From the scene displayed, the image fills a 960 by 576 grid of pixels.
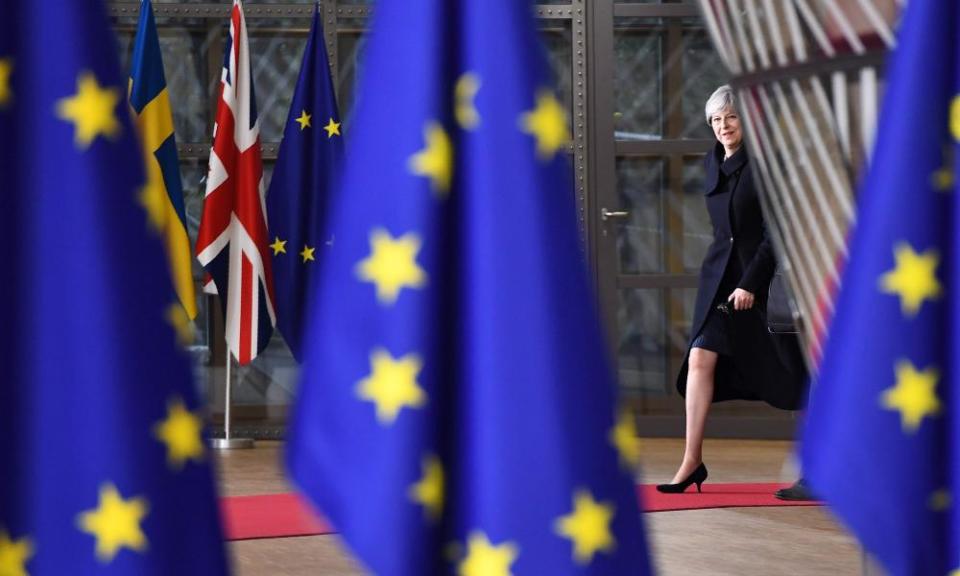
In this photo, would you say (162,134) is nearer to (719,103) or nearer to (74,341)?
(719,103)

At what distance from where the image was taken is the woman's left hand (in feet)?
16.9

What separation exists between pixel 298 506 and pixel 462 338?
3467mm

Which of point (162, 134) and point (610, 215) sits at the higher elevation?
point (162, 134)

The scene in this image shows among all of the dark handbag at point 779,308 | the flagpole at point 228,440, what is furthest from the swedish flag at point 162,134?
the dark handbag at point 779,308

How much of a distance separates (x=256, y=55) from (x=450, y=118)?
6790 millimetres

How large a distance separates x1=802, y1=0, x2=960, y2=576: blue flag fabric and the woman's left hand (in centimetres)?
388

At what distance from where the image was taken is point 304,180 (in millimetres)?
7270

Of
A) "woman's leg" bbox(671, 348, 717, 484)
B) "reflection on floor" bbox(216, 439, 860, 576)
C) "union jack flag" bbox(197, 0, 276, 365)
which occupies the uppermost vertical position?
"union jack flag" bbox(197, 0, 276, 365)

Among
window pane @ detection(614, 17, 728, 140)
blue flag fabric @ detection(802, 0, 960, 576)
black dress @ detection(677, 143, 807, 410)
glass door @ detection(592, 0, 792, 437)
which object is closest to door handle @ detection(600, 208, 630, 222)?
glass door @ detection(592, 0, 792, 437)

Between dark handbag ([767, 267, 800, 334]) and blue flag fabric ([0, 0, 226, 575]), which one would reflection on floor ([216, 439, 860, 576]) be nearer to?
dark handbag ([767, 267, 800, 334])

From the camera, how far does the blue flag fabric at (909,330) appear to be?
49.8 inches

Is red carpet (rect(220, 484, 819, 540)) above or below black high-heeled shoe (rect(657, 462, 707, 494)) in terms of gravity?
below

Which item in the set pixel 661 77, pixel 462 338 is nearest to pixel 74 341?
pixel 462 338

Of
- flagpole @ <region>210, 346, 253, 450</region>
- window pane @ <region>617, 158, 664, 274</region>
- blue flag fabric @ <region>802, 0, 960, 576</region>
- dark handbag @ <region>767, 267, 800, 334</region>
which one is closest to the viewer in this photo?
blue flag fabric @ <region>802, 0, 960, 576</region>
